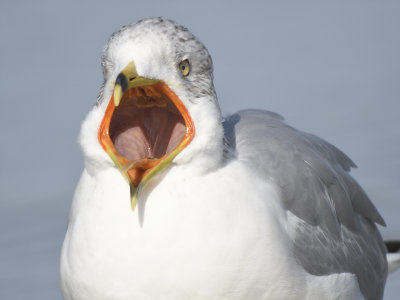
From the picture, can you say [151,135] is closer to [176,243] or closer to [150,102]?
[150,102]

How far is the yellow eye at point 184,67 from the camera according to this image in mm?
4023

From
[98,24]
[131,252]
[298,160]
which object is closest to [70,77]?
[98,24]

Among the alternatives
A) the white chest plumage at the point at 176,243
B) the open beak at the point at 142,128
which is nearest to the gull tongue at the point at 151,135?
the open beak at the point at 142,128

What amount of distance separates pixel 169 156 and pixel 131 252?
385 millimetres

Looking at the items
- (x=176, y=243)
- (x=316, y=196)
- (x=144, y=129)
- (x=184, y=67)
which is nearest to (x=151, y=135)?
(x=144, y=129)

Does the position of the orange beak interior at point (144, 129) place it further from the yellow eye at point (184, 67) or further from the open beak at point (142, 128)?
the yellow eye at point (184, 67)

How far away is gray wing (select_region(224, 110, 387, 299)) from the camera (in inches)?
173

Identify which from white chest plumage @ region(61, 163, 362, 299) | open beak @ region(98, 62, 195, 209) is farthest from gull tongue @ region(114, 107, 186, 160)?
white chest plumage @ region(61, 163, 362, 299)

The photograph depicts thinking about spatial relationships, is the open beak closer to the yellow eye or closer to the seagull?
the seagull

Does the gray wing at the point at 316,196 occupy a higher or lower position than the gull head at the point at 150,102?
lower

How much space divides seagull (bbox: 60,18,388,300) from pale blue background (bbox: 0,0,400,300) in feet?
4.81

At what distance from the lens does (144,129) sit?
423 cm

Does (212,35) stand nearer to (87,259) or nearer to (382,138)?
(382,138)

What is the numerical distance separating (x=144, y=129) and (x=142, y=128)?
2 centimetres
